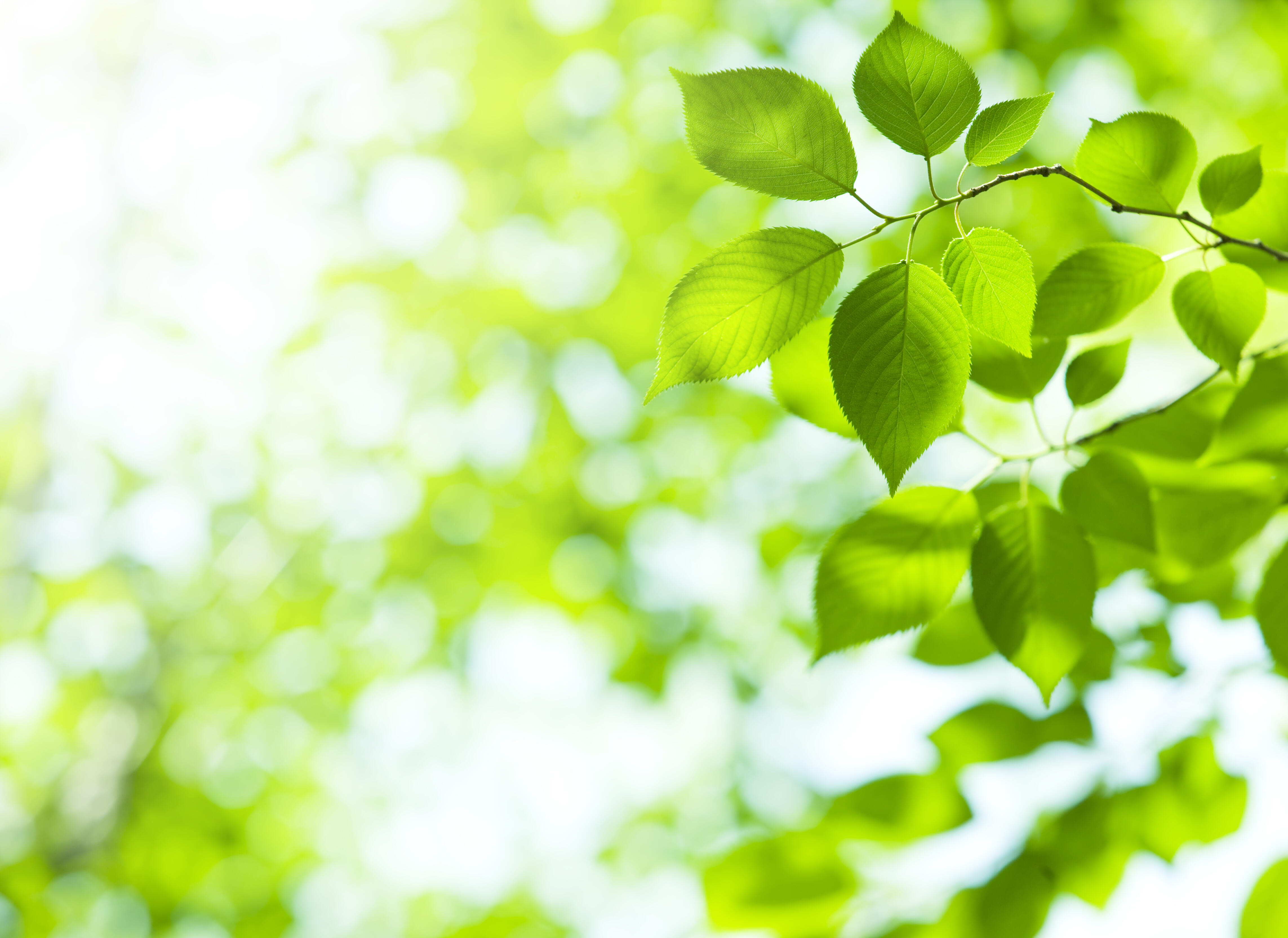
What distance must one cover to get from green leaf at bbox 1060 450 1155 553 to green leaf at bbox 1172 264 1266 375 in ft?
0.41

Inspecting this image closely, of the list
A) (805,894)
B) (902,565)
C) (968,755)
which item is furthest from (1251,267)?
(805,894)

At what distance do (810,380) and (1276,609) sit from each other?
52 centimetres

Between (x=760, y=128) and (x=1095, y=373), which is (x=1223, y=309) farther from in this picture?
(x=760, y=128)

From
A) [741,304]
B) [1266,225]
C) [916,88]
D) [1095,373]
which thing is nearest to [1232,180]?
[1266,225]

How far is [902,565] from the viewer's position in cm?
67

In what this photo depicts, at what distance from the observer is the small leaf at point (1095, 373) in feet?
2.40

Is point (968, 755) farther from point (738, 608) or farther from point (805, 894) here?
point (738, 608)

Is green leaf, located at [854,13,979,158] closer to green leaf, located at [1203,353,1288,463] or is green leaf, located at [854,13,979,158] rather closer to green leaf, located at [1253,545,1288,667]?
green leaf, located at [1203,353,1288,463]

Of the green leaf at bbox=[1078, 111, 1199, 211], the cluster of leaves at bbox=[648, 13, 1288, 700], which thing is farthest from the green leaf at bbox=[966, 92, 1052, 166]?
the green leaf at bbox=[1078, 111, 1199, 211]

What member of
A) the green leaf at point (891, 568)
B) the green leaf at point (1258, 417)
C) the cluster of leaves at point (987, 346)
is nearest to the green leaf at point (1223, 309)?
the cluster of leaves at point (987, 346)

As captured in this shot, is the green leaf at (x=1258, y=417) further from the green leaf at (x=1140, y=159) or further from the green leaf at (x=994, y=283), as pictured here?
the green leaf at (x=994, y=283)

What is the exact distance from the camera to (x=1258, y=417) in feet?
2.40

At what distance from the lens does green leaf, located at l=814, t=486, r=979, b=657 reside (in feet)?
2.16

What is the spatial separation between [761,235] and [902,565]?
1.09ft
